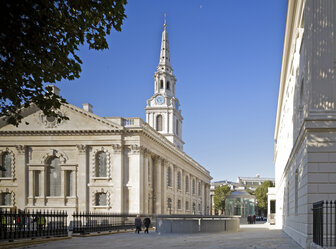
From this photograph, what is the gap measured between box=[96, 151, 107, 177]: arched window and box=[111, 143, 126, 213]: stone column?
1314 millimetres

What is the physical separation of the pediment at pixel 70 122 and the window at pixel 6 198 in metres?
7.22

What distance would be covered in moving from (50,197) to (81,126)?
27.5 ft

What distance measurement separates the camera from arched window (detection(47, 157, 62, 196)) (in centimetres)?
4991

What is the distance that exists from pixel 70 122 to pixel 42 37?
3918cm

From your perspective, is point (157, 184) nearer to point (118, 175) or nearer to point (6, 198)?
point (118, 175)

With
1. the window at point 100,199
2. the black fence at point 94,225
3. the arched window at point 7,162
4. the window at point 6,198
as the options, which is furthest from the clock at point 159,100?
the black fence at point 94,225

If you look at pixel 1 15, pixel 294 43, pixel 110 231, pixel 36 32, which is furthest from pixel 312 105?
pixel 110 231

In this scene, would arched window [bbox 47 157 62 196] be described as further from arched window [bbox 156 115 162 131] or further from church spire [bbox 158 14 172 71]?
church spire [bbox 158 14 172 71]

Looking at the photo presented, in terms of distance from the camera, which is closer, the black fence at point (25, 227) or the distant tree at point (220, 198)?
the black fence at point (25, 227)

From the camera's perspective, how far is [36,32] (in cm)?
1063

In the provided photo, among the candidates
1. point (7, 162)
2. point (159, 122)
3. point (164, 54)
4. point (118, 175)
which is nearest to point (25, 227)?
point (118, 175)

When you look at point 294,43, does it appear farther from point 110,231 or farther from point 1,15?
point 110,231

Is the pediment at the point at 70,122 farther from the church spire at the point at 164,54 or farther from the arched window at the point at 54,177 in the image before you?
the church spire at the point at 164,54

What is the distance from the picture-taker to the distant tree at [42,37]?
9930 millimetres
